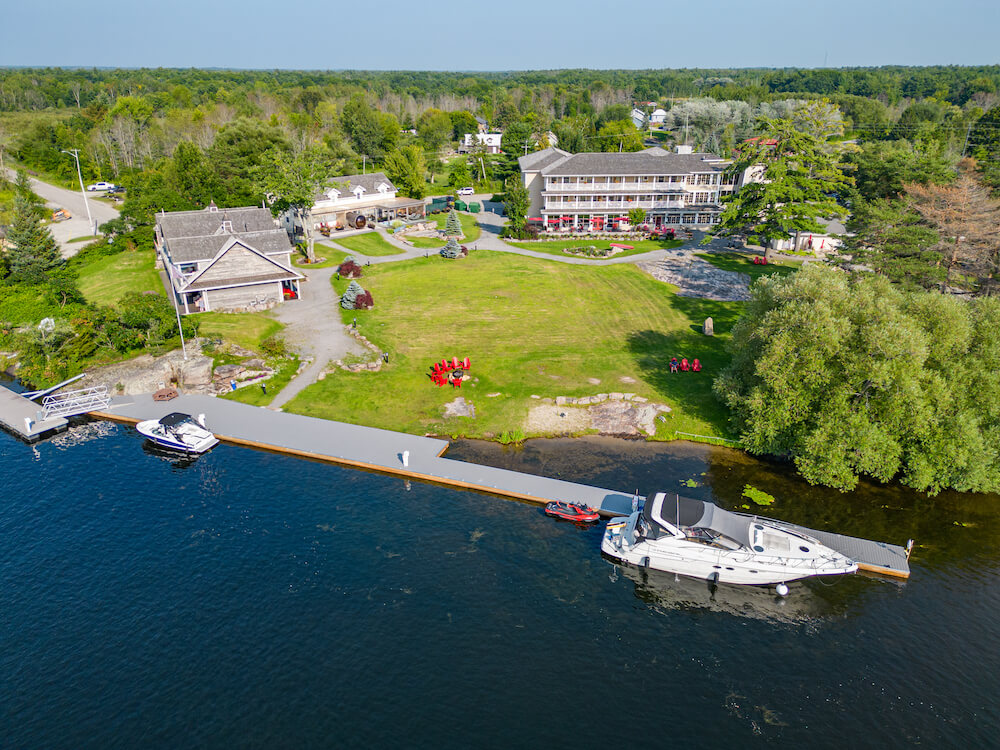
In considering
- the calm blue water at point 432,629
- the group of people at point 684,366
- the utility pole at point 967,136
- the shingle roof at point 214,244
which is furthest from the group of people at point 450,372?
the utility pole at point 967,136

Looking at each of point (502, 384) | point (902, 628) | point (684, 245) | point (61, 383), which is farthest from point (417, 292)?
point (902, 628)

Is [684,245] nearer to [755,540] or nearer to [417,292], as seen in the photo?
[417,292]

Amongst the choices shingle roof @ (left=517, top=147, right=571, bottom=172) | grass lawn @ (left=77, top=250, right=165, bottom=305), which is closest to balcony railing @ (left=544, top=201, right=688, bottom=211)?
shingle roof @ (left=517, top=147, right=571, bottom=172)

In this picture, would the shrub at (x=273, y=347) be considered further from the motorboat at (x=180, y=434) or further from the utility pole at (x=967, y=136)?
the utility pole at (x=967, y=136)

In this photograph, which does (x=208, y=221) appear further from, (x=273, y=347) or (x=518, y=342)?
(x=518, y=342)

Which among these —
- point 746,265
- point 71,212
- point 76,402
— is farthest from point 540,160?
point 71,212

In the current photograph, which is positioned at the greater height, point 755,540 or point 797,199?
point 797,199
